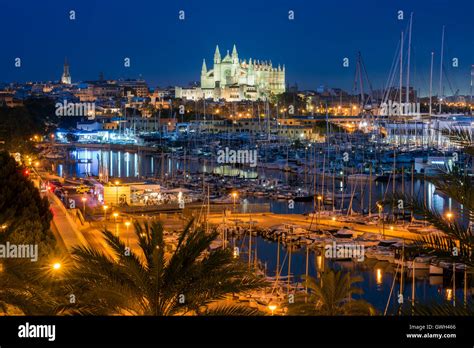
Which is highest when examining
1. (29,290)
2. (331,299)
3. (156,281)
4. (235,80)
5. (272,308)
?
(235,80)

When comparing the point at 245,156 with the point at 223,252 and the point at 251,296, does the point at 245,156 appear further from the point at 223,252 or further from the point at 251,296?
the point at 223,252

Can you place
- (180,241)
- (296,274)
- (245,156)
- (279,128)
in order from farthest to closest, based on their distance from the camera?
(279,128) < (245,156) < (296,274) < (180,241)

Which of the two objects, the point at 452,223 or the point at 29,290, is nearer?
the point at 452,223

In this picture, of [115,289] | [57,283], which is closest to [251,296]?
[57,283]

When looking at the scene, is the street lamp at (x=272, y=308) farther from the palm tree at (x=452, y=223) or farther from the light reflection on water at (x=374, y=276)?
the palm tree at (x=452, y=223)

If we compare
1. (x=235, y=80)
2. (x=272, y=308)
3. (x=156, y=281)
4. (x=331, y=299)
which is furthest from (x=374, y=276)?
(x=235, y=80)

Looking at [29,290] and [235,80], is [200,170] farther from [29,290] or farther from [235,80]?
[235,80]

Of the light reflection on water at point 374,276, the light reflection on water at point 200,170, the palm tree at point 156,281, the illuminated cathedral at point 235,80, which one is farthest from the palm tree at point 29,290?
the illuminated cathedral at point 235,80

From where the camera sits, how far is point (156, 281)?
11.0 feet

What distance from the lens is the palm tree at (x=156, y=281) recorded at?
3377 mm

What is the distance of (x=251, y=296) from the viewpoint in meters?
8.83

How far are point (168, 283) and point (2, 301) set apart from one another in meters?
1.10

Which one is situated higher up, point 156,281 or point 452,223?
point 452,223

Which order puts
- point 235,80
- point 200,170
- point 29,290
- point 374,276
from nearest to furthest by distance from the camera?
1. point 29,290
2. point 374,276
3. point 200,170
4. point 235,80
